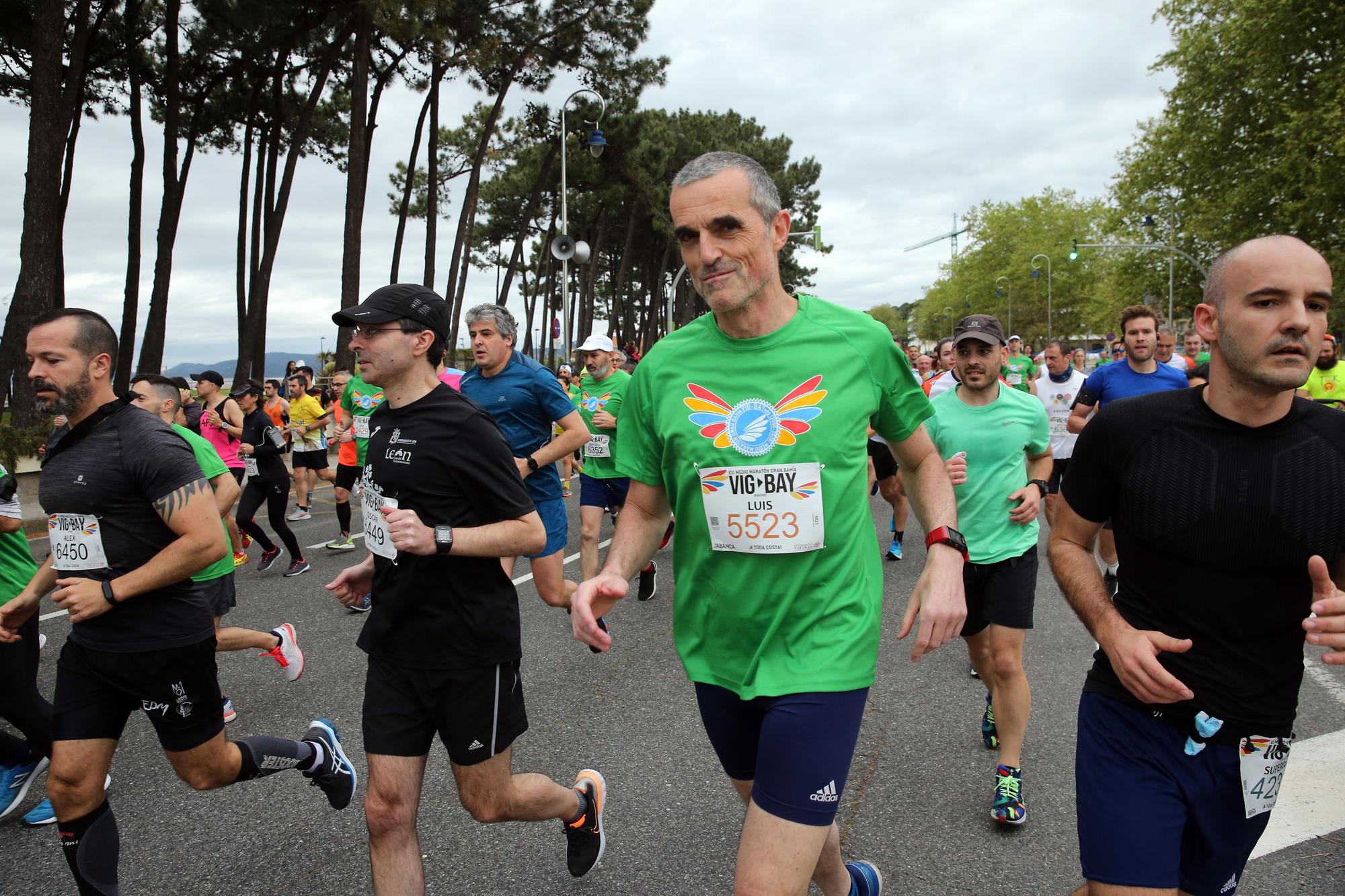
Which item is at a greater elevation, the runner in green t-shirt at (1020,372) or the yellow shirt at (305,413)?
the runner in green t-shirt at (1020,372)

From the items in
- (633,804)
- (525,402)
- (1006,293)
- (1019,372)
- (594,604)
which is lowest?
(633,804)

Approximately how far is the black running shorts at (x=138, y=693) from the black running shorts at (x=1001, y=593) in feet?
9.80

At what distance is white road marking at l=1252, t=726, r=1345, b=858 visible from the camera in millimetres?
3371

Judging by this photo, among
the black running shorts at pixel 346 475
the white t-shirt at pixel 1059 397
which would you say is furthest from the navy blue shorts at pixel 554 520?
the white t-shirt at pixel 1059 397

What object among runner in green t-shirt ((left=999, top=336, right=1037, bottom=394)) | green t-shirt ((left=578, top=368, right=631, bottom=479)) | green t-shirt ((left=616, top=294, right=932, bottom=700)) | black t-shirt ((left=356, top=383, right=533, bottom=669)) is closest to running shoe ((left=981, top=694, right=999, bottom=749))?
green t-shirt ((left=616, top=294, right=932, bottom=700))

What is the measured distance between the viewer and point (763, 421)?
2277 mm

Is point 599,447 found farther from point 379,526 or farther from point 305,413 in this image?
point 305,413

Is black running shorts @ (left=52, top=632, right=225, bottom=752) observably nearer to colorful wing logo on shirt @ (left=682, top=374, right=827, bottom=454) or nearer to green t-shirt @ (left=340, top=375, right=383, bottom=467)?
colorful wing logo on shirt @ (left=682, top=374, right=827, bottom=454)

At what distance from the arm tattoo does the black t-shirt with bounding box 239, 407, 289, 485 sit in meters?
6.23

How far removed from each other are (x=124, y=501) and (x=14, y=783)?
1719 mm

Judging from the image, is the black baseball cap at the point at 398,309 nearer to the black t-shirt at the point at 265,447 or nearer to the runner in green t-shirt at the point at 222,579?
the runner in green t-shirt at the point at 222,579

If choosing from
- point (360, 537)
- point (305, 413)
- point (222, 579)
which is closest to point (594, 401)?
point (360, 537)

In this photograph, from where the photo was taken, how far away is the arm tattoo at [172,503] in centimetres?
297

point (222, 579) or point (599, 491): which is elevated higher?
point (599, 491)
